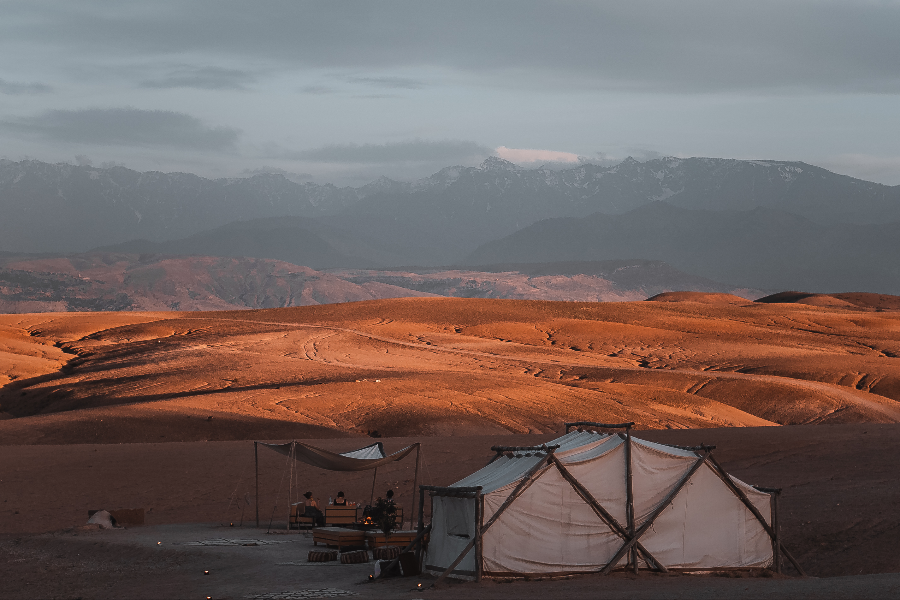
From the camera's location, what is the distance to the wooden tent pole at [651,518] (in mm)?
18734

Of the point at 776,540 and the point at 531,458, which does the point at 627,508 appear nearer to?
the point at 531,458

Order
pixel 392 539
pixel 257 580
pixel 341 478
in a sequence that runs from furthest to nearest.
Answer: pixel 341 478, pixel 392 539, pixel 257 580

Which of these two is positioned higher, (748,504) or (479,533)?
(748,504)

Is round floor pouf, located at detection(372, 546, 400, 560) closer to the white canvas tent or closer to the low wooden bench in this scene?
the white canvas tent

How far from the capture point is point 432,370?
188 ft

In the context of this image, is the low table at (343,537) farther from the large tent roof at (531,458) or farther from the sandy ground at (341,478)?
the sandy ground at (341,478)

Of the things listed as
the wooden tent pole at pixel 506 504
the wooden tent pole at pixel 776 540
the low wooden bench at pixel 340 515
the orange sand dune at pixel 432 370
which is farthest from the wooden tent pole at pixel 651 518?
the orange sand dune at pixel 432 370

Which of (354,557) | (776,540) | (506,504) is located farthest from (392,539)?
(776,540)

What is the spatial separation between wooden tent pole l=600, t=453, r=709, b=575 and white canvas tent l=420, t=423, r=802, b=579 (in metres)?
0.02

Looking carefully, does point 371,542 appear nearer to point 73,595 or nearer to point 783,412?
point 73,595

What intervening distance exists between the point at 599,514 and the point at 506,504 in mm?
1935

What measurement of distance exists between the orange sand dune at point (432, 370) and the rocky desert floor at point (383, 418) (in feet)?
0.71

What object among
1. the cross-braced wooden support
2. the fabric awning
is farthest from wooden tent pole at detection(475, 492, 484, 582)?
the fabric awning

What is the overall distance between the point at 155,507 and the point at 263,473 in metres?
3.89
